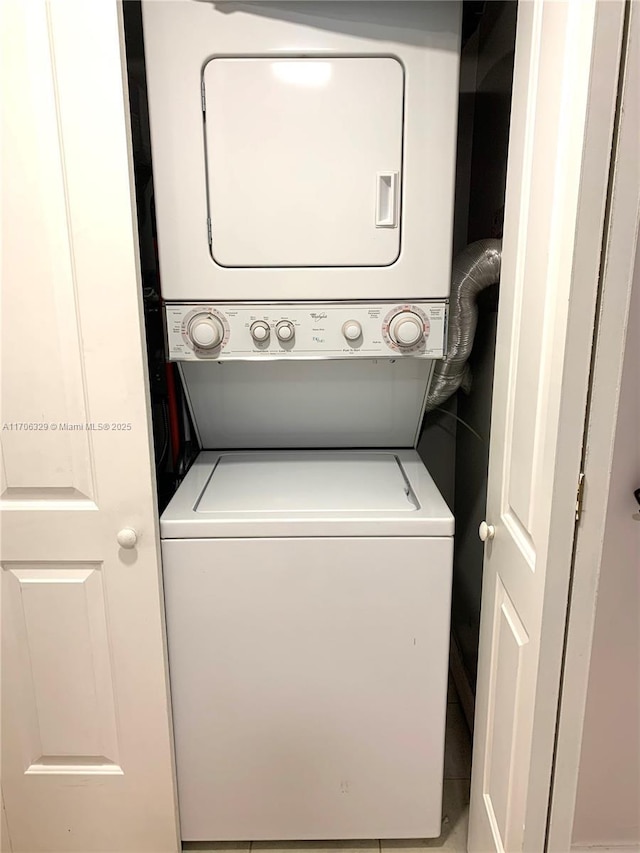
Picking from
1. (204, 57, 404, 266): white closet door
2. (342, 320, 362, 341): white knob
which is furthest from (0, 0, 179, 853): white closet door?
(342, 320, 362, 341): white knob

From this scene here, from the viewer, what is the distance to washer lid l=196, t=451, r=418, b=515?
4.51 feet

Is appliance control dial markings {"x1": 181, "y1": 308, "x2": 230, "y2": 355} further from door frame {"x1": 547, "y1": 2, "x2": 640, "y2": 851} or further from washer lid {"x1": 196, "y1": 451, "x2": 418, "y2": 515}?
door frame {"x1": 547, "y1": 2, "x2": 640, "y2": 851}

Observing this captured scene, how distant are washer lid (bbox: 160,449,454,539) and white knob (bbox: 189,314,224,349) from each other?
39 cm

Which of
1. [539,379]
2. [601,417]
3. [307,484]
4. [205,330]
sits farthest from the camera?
[307,484]

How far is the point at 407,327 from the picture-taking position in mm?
1367

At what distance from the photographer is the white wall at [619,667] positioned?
1067mm

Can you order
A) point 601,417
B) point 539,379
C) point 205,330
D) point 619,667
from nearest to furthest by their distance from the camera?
point 601,417 < point 539,379 < point 619,667 < point 205,330

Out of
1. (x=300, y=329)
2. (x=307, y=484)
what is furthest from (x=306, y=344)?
(x=307, y=484)

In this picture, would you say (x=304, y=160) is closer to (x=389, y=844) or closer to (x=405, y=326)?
(x=405, y=326)

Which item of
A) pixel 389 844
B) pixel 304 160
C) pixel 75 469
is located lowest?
pixel 389 844

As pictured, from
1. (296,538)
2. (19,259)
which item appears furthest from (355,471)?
(19,259)

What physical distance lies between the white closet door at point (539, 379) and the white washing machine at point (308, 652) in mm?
176

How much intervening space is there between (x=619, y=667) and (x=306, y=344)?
39.2 inches
